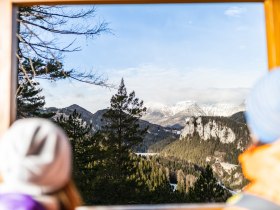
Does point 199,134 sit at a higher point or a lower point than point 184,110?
lower

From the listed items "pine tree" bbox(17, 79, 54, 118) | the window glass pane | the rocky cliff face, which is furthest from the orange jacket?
the rocky cliff face

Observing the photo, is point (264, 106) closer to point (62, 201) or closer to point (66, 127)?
point (62, 201)

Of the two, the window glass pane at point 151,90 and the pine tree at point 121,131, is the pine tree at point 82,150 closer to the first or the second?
the window glass pane at point 151,90

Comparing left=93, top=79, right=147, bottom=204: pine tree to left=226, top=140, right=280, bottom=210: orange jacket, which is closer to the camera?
left=226, top=140, right=280, bottom=210: orange jacket

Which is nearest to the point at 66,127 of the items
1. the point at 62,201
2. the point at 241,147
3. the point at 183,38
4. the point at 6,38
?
the point at 183,38

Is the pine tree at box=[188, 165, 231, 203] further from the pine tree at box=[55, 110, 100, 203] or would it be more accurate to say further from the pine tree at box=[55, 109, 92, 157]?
the pine tree at box=[55, 109, 92, 157]

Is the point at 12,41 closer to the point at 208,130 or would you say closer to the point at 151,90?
the point at 151,90

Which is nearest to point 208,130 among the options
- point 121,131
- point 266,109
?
point 121,131


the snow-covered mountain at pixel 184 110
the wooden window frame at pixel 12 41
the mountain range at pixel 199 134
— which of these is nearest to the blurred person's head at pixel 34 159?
the wooden window frame at pixel 12 41
